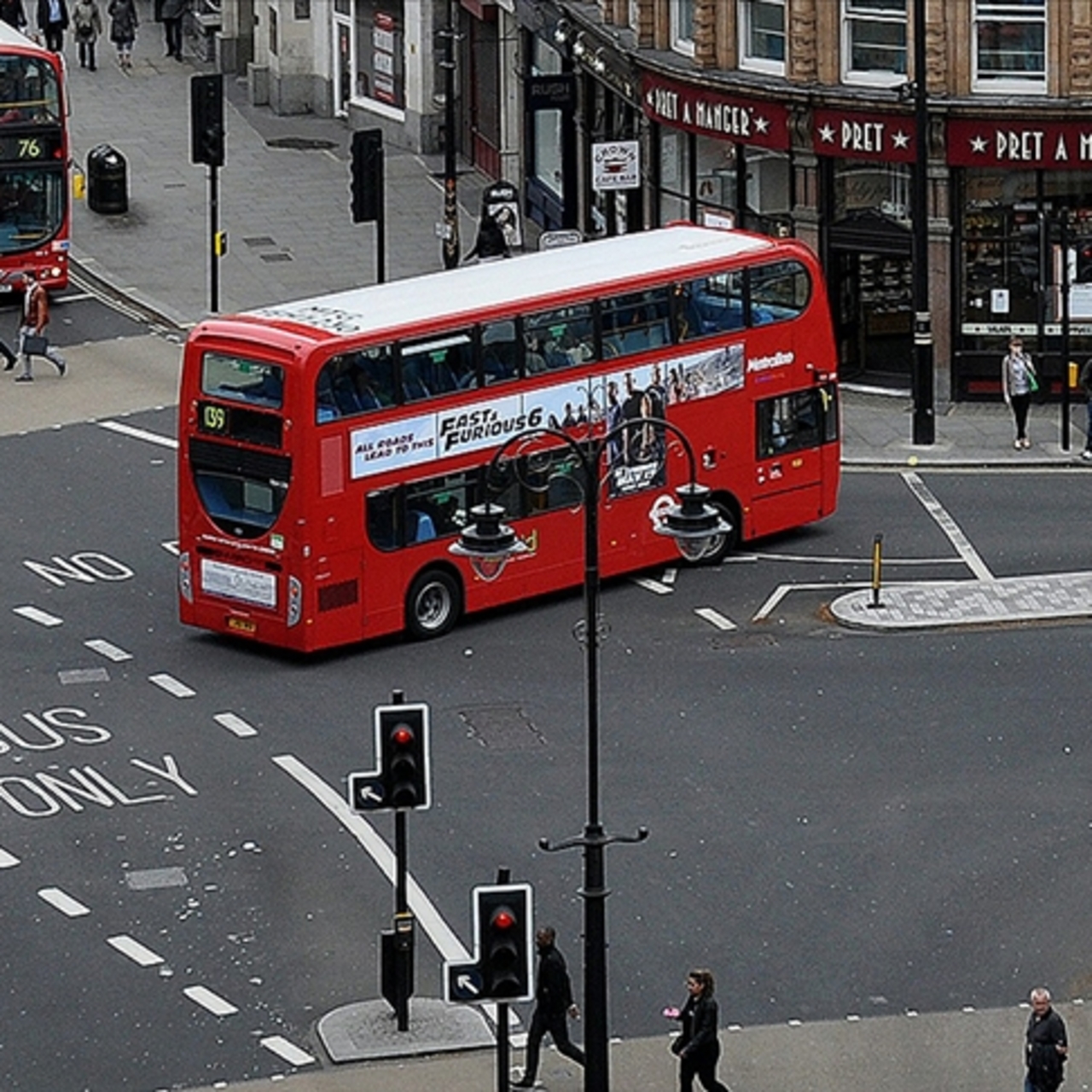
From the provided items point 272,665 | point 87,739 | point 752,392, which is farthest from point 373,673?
point 752,392

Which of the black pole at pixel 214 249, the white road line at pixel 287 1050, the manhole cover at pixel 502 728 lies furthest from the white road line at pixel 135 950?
the black pole at pixel 214 249

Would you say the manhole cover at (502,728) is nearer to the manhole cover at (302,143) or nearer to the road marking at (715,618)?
the road marking at (715,618)

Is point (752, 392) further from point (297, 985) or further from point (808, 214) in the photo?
point (297, 985)

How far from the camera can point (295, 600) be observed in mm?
39188

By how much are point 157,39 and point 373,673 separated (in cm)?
4836

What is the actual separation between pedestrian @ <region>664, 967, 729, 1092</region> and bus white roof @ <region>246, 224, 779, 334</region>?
13.8 m

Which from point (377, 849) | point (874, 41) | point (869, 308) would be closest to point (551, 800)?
point (377, 849)

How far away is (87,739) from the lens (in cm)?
3691

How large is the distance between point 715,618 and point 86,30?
1692 inches

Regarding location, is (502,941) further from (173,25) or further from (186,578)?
(173,25)

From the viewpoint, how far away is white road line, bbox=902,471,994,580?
42812 mm

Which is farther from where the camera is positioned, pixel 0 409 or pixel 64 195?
pixel 64 195

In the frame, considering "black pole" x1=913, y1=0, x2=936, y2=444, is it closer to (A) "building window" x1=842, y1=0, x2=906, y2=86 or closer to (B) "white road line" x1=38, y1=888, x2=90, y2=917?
(A) "building window" x1=842, y1=0, x2=906, y2=86

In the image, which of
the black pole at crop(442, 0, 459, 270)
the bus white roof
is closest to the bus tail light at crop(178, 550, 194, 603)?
the bus white roof
